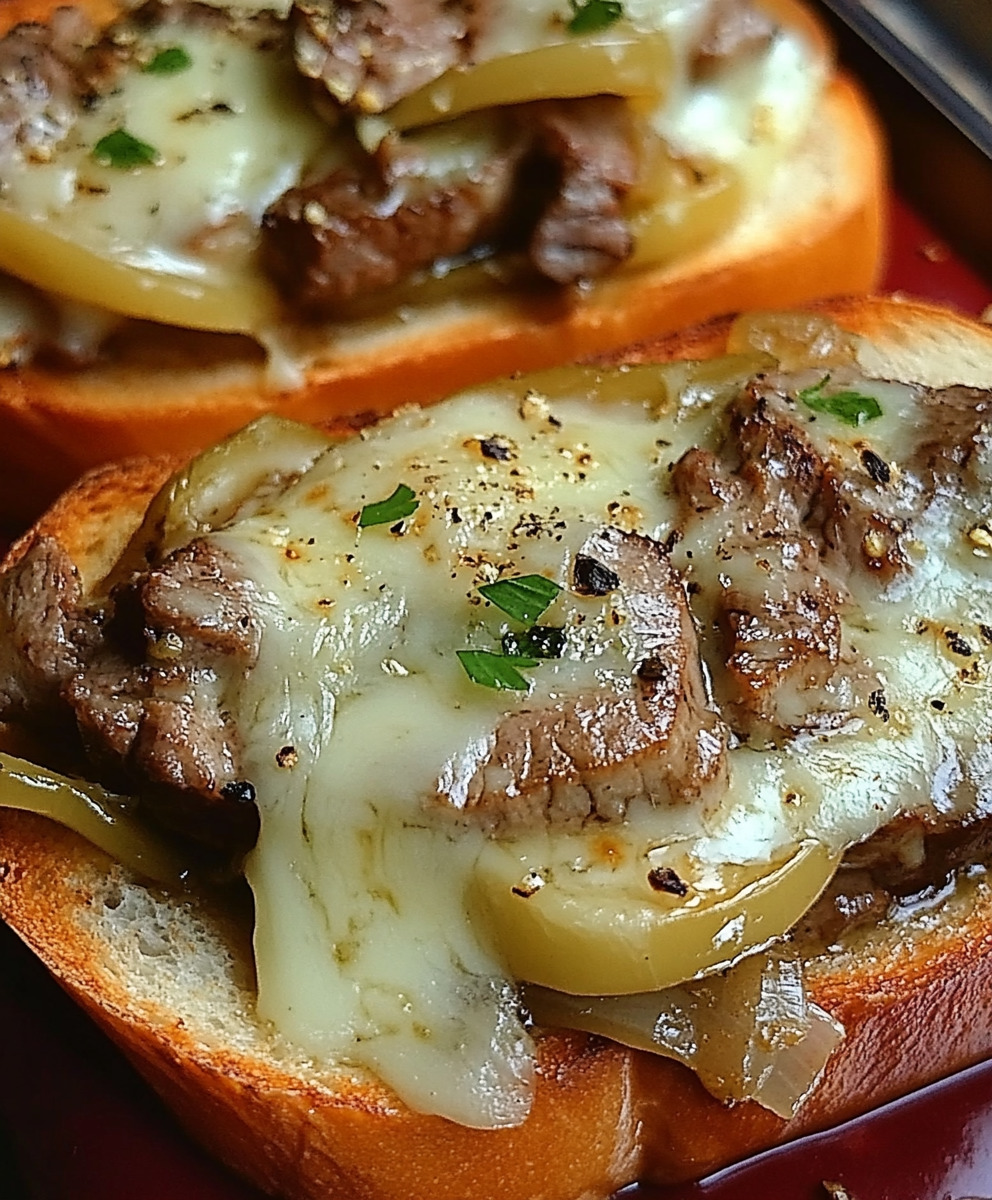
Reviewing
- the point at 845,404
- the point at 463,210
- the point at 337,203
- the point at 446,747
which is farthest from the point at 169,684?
the point at 463,210

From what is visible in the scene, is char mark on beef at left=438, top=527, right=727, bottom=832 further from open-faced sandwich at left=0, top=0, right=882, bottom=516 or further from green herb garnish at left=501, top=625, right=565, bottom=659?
open-faced sandwich at left=0, top=0, right=882, bottom=516

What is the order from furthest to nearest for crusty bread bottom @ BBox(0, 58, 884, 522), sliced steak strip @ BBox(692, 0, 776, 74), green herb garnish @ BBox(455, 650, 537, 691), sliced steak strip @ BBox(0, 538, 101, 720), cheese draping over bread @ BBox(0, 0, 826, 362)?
sliced steak strip @ BBox(692, 0, 776, 74) → crusty bread bottom @ BBox(0, 58, 884, 522) → cheese draping over bread @ BBox(0, 0, 826, 362) → sliced steak strip @ BBox(0, 538, 101, 720) → green herb garnish @ BBox(455, 650, 537, 691)

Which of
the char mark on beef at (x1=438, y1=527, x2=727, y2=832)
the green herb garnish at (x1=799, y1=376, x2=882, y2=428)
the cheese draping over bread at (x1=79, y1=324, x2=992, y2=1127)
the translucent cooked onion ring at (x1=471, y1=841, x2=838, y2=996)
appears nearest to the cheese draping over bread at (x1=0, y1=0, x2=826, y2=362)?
the cheese draping over bread at (x1=79, y1=324, x2=992, y2=1127)

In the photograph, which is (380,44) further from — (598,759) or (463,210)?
(598,759)

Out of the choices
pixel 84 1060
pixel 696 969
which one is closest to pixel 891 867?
pixel 696 969

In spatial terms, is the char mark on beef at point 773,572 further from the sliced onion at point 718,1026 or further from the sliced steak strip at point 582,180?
the sliced steak strip at point 582,180

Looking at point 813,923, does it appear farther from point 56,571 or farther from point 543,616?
point 56,571
